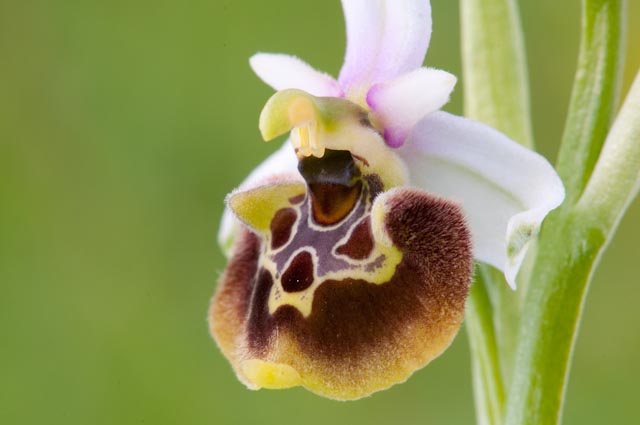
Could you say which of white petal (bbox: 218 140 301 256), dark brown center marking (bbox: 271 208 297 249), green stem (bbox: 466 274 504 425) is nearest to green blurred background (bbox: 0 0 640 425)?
white petal (bbox: 218 140 301 256)

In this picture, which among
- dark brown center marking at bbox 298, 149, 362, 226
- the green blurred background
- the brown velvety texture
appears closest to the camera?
the brown velvety texture

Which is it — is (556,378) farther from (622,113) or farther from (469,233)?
(622,113)

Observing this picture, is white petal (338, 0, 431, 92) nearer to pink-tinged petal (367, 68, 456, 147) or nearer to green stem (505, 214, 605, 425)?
pink-tinged petal (367, 68, 456, 147)

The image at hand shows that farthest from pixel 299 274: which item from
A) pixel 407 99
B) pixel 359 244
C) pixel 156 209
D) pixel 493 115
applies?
pixel 156 209

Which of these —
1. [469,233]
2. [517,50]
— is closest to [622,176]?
[469,233]

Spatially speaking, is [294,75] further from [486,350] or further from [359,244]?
[486,350]

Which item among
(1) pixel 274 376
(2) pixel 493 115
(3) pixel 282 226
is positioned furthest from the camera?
(2) pixel 493 115
